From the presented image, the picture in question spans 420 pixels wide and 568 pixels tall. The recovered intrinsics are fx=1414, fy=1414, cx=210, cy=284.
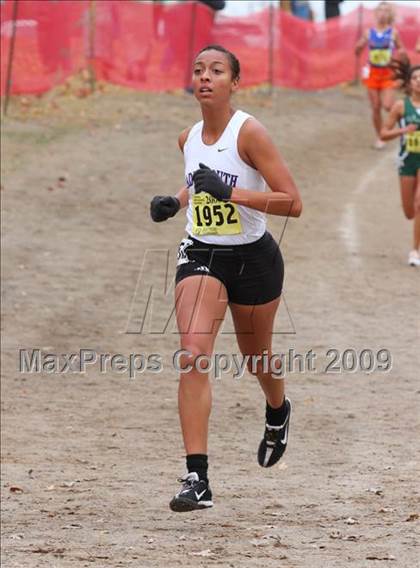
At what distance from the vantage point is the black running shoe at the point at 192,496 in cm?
660

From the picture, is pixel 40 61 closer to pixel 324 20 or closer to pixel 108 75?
pixel 108 75

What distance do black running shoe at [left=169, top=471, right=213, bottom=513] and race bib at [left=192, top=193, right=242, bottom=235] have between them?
1.19 metres

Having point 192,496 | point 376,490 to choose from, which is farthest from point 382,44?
point 192,496

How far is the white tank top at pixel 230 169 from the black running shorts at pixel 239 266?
42 millimetres

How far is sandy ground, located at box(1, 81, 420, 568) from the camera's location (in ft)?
25.2

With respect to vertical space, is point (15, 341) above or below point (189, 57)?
above

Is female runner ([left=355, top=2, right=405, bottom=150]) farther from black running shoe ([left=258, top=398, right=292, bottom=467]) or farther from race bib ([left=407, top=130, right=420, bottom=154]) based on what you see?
black running shoe ([left=258, top=398, right=292, bottom=467])

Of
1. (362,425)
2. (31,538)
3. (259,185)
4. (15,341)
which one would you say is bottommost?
(15,341)

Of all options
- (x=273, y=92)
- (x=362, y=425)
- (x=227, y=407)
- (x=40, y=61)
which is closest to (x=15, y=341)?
(x=227, y=407)

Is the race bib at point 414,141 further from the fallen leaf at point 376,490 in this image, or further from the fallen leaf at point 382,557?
the fallen leaf at point 382,557

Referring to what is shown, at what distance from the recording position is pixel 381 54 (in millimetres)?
20797

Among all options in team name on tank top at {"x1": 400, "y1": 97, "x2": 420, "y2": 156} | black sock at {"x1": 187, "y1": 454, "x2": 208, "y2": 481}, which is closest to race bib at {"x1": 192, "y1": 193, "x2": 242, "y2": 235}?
black sock at {"x1": 187, "y1": 454, "x2": 208, "y2": 481}

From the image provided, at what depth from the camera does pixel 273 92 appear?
2614 centimetres

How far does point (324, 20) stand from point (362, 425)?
18.9 metres
